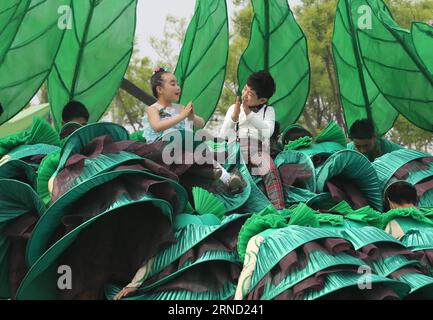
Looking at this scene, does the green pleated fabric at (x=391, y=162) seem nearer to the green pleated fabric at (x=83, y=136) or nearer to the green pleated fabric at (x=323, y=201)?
the green pleated fabric at (x=323, y=201)

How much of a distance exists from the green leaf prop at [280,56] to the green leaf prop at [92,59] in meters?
0.80

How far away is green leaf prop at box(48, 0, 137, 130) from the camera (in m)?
5.17

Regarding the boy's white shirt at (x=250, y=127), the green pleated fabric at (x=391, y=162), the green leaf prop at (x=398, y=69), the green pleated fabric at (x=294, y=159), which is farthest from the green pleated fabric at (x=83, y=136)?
the green leaf prop at (x=398, y=69)

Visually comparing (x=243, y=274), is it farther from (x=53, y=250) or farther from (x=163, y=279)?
(x=53, y=250)

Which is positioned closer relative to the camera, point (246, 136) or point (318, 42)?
point (246, 136)

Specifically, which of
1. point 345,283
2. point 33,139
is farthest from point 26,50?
point 345,283

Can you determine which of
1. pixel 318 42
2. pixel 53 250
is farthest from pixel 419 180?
pixel 318 42

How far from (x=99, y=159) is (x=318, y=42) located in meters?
9.24

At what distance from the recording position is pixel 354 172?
407 cm

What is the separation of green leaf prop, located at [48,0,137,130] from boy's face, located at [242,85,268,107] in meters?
1.29

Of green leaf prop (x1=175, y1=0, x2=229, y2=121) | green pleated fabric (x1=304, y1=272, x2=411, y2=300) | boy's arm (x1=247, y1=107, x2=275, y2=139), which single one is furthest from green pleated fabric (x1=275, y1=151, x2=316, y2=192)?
green leaf prop (x1=175, y1=0, x2=229, y2=121)

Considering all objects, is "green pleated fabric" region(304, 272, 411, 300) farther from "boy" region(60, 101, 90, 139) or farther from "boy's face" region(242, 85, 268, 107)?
"boy" region(60, 101, 90, 139)
